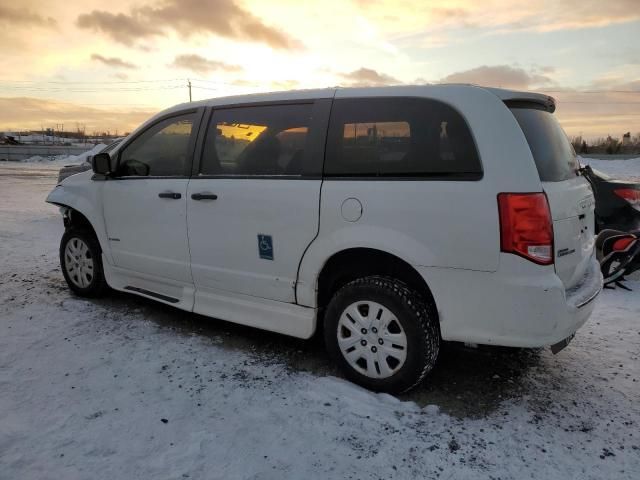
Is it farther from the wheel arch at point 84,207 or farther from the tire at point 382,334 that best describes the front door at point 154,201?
the tire at point 382,334

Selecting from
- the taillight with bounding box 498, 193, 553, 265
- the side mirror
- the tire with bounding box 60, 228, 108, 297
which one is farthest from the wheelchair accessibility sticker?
the tire with bounding box 60, 228, 108, 297

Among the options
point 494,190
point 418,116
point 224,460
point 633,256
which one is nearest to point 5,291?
point 224,460

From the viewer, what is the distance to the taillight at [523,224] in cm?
267

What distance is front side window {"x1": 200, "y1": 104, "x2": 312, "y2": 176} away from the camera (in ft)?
11.4

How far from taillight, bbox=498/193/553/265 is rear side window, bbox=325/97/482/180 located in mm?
239

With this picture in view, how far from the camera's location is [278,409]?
299cm

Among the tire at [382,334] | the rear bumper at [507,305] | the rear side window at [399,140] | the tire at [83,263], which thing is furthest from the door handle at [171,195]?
the rear bumper at [507,305]

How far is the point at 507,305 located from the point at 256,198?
177cm

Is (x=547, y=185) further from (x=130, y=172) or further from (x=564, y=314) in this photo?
(x=130, y=172)

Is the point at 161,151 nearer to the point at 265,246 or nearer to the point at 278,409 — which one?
the point at 265,246

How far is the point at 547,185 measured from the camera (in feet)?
9.18

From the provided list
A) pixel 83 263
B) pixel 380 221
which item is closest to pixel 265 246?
pixel 380 221

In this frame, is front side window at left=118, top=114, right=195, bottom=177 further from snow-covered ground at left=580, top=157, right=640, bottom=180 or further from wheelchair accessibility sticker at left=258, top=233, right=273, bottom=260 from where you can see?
snow-covered ground at left=580, top=157, right=640, bottom=180

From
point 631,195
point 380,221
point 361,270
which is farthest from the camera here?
point 631,195
